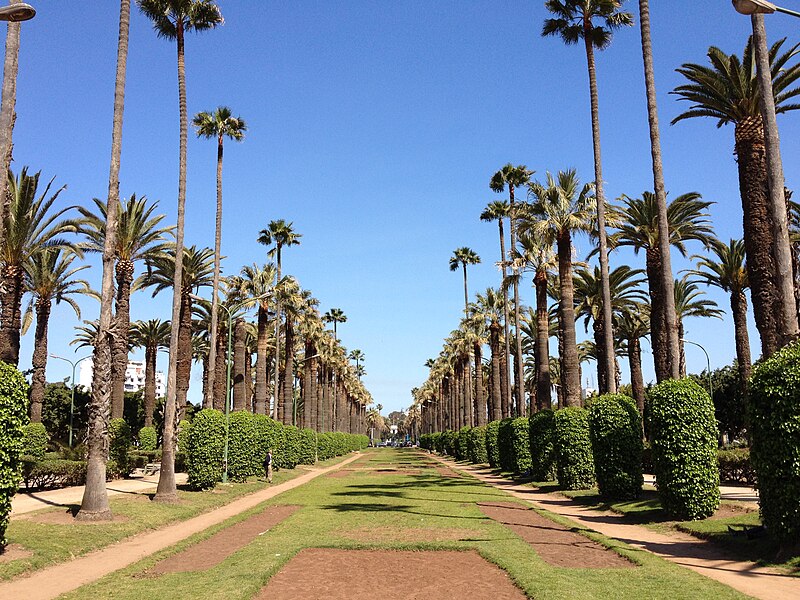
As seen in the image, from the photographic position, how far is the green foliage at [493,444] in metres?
45.5

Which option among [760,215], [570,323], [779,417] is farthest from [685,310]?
[779,417]

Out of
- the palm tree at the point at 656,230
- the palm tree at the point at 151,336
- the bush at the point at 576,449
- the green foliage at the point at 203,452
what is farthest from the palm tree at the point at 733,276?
the palm tree at the point at 151,336

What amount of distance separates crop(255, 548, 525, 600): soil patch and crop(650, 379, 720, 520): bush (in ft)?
23.0

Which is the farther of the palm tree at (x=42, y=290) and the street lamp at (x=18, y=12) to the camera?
the palm tree at (x=42, y=290)

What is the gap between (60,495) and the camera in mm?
27781

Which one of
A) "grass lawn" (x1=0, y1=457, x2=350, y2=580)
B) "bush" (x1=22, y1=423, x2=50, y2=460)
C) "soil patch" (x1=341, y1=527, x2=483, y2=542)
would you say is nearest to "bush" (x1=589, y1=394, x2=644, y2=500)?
"soil patch" (x1=341, y1=527, x2=483, y2=542)

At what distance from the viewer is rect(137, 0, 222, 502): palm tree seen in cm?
2644

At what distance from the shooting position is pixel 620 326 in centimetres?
5341

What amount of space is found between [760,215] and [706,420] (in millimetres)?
9931

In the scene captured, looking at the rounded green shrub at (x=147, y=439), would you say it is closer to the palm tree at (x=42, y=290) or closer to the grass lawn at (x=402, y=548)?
the palm tree at (x=42, y=290)

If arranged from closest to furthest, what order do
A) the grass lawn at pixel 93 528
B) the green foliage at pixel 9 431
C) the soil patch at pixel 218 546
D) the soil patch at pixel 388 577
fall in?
the soil patch at pixel 388 577 < the green foliage at pixel 9 431 < the soil patch at pixel 218 546 < the grass lawn at pixel 93 528

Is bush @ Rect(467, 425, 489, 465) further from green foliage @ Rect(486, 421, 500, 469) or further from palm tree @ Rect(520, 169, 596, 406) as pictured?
palm tree @ Rect(520, 169, 596, 406)

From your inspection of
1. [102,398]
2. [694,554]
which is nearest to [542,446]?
[694,554]

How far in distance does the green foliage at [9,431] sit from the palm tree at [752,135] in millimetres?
24053
